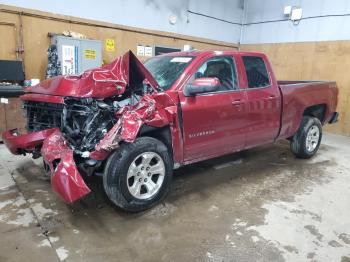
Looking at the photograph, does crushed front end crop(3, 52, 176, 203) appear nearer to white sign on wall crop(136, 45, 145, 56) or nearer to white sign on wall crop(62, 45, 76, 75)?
white sign on wall crop(62, 45, 76, 75)

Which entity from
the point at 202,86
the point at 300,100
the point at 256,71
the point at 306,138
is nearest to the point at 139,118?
the point at 202,86

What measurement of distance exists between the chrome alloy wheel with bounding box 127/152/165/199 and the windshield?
786 millimetres

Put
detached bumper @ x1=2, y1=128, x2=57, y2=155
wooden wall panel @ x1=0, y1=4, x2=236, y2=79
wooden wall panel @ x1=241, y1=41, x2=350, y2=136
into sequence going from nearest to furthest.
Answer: detached bumper @ x1=2, y1=128, x2=57, y2=155
wooden wall panel @ x1=0, y1=4, x2=236, y2=79
wooden wall panel @ x1=241, y1=41, x2=350, y2=136

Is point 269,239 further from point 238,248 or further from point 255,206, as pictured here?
point 255,206

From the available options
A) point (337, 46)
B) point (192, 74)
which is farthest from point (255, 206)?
point (337, 46)

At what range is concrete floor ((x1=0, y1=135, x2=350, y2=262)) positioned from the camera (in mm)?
2312

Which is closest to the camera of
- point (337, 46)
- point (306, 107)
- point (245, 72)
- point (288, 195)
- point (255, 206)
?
point (255, 206)

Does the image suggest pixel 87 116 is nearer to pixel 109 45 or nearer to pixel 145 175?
pixel 145 175


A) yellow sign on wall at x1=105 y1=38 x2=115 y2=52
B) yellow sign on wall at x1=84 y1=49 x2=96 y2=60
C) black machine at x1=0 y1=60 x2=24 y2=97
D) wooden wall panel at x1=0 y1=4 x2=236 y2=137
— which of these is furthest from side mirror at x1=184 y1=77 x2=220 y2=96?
yellow sign on wall at x1=105 y1=38 x2=115 y2=52

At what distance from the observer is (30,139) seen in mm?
2873

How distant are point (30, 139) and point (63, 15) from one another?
384cm

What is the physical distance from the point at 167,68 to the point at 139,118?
1041mm

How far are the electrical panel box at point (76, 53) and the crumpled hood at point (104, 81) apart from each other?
273 cm

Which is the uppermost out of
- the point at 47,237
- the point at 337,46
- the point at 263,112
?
the point at 337,46
